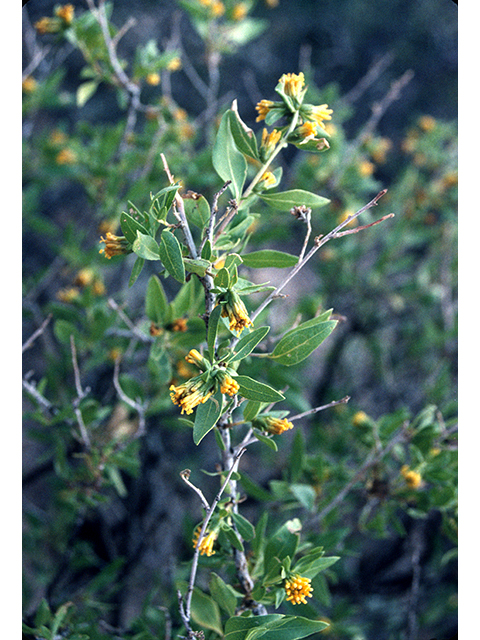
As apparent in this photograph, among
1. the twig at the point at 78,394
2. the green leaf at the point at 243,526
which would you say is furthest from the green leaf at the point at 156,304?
the green leaf at the point at 243,526

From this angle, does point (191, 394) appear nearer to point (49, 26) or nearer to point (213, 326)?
point (213, 326)

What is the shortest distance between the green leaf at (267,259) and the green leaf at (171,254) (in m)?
0.14

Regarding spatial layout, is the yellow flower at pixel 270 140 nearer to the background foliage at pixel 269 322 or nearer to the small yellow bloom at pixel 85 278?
the background foliage at pixel 269 322

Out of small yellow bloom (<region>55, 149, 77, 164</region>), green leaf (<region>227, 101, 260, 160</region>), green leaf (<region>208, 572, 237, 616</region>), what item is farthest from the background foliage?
green leaf (<region>227, 101, 260, 160</region>)

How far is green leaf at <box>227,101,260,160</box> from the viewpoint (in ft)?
2.11

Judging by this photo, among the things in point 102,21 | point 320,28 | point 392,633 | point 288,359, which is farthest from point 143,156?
point 392,633

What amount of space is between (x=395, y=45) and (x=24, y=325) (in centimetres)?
190

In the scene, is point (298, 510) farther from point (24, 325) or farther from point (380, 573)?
point (24, 325)

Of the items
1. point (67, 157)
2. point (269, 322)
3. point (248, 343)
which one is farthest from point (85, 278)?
point (248, 343)

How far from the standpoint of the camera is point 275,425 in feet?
2.18

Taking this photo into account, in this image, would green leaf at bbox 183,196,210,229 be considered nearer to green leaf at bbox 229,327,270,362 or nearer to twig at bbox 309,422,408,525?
green leaf at bbox 229,327,270,362

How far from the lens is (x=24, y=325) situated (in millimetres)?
1639

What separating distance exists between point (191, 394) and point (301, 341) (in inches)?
6.4

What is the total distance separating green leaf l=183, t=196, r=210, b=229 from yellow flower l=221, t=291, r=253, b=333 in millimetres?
133
